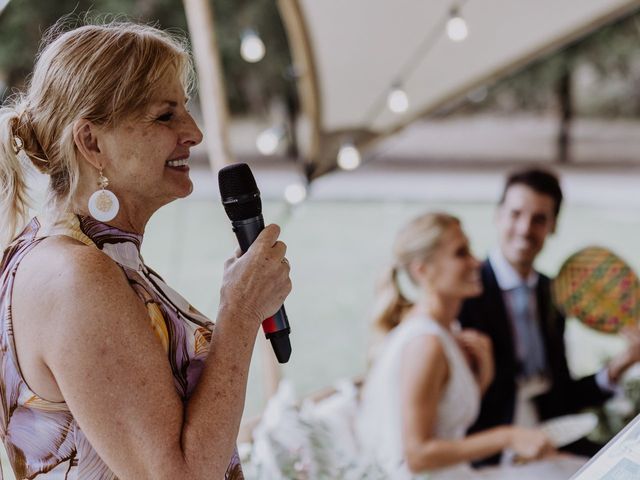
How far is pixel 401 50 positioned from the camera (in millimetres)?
4203

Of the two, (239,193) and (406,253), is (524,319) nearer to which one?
(406,253)

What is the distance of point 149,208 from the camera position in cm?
108

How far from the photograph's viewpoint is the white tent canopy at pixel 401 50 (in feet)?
12.7

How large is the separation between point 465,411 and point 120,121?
205 centimetres

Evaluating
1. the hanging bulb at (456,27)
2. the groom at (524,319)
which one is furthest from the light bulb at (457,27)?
the groom at (524,319)

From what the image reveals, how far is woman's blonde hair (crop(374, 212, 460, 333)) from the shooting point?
2.91m

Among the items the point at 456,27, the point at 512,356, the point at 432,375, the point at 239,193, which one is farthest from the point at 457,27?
the point at 239,193

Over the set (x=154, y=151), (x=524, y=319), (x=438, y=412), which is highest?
(x=154, y=151)

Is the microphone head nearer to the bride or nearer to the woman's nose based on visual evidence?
the woman's nose

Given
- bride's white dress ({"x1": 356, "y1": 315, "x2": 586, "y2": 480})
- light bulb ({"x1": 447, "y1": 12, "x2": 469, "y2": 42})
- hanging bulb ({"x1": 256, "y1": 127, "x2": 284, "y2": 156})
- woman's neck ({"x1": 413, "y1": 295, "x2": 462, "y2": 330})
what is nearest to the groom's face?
woman's neck ({"x1": 413, "y1": 295, "x2": 462, "y2": 330})

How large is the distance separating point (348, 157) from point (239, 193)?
3.06 meters

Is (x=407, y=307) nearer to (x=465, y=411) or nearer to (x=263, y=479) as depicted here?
(x=465, y=411)

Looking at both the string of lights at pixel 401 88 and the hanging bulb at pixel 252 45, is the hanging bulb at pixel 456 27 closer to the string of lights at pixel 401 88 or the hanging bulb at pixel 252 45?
the string of lights at pixel 401 88

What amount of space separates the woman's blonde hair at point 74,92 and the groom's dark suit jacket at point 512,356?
2.23 metres
